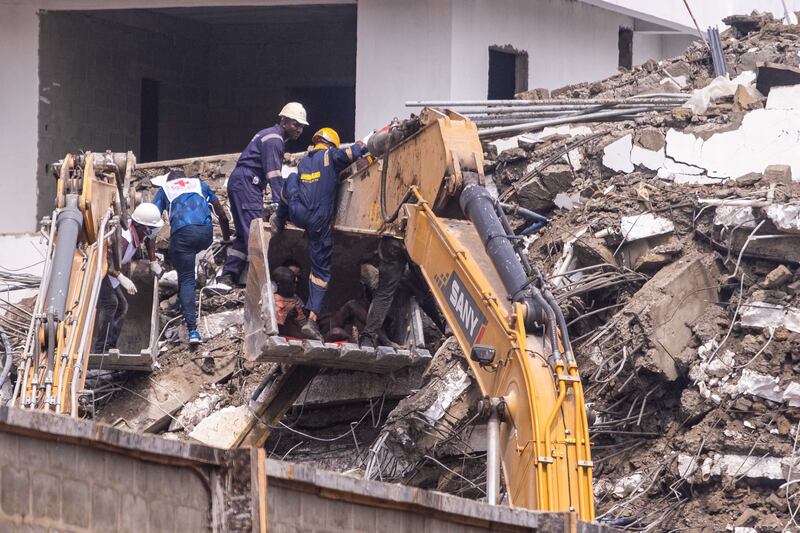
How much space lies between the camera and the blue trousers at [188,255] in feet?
40.8

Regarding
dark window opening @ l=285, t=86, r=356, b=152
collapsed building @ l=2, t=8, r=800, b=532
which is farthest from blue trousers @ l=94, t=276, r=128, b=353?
dark window opening @ l=285, t=86, r=356, b=152

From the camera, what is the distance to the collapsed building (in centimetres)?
996

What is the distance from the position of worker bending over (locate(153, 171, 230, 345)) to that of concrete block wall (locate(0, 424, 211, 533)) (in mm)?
7028

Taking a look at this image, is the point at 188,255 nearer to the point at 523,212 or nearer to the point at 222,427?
the point at 222,427

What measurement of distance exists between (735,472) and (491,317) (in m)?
2.48

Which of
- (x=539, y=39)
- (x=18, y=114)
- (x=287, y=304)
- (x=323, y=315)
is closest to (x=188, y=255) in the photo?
(x=323, y=315)

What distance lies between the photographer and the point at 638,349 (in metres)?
10.5

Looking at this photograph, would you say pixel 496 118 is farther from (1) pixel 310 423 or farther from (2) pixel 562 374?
(2) pixel 562 374

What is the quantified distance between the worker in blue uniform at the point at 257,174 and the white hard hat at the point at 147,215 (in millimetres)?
770

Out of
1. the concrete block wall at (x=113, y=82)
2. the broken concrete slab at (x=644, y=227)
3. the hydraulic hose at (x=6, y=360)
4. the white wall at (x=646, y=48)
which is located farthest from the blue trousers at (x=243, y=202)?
the white wall at (x=646, y=48)

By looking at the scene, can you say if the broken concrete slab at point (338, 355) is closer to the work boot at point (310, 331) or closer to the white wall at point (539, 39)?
the work boot at point (310, 331)

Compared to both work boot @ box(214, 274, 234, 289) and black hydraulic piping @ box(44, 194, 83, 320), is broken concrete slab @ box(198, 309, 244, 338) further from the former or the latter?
black hydraulic piping @ box(44, 194, 83, 320)

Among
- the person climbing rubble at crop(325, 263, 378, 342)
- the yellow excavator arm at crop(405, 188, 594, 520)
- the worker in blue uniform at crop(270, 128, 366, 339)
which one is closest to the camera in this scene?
the yellow excavator arm at crop(405, 188, 594, 520)

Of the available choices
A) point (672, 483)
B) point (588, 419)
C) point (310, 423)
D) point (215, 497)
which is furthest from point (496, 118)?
point (215, 497)
